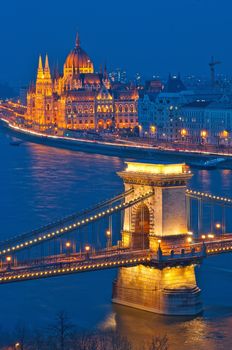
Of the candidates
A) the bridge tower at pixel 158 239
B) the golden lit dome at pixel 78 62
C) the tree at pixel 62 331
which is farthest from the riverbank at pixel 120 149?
the tree at pixel 62 331

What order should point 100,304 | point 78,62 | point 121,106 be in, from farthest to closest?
point 78,62, point 121,106, point 100,304

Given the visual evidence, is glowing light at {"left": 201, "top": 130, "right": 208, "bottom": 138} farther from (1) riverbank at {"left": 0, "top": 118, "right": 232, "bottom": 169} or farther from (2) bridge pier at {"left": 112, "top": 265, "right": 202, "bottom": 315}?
(2) bridge pier at {"left": 112, "top": 265, "right": 202, "bottom": 315}

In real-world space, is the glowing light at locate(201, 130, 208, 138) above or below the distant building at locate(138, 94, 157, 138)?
below

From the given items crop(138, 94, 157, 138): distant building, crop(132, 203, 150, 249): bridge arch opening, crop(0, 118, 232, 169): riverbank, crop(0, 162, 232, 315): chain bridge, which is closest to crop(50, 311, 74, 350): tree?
crop(0, 162, 232, 315): chain bridge

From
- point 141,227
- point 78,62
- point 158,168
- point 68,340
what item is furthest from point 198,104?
point 68,340

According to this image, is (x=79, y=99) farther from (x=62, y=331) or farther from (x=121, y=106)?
(x=62, y=331)

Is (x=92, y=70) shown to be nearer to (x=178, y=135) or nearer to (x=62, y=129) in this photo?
(x=62, y=129)

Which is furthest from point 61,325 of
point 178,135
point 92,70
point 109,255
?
point 92,70
